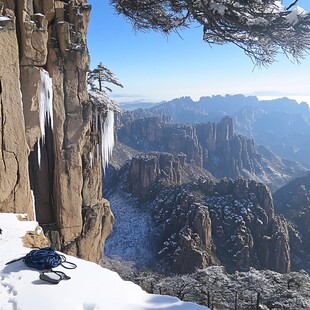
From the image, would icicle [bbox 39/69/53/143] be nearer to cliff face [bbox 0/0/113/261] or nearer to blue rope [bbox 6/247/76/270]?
cliff face [bbox 0/0/113/261]

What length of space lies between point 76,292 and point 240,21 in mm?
5459

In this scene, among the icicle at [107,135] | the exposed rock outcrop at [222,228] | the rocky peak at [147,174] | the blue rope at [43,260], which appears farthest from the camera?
the rocky peak at [147,174]

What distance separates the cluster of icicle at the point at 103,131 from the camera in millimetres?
15938

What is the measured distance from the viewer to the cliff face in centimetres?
921

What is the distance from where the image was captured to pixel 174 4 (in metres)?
6.83

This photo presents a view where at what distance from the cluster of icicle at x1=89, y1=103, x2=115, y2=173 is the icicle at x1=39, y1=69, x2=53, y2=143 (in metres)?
3.58

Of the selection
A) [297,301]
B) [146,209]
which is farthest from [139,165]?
[297,301]

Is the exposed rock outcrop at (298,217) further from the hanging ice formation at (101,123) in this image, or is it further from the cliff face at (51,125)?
the cliff face at (51,125)

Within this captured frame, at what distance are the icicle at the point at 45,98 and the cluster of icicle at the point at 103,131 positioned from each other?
11.7 ft

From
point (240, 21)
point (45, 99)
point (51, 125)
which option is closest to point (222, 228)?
point (51, 125)

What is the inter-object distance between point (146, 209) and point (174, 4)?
217 ft

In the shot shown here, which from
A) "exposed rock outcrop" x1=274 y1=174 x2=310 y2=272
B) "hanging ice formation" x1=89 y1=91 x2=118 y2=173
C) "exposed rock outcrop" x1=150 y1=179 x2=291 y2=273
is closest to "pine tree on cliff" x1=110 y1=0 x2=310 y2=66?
"hanging ice formation" x1=89 y1=91 x2=118 y2=173

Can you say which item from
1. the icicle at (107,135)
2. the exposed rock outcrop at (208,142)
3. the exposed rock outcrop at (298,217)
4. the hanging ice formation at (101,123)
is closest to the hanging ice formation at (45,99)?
the hanging ice formation at (101,123)

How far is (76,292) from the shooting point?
4.34m
